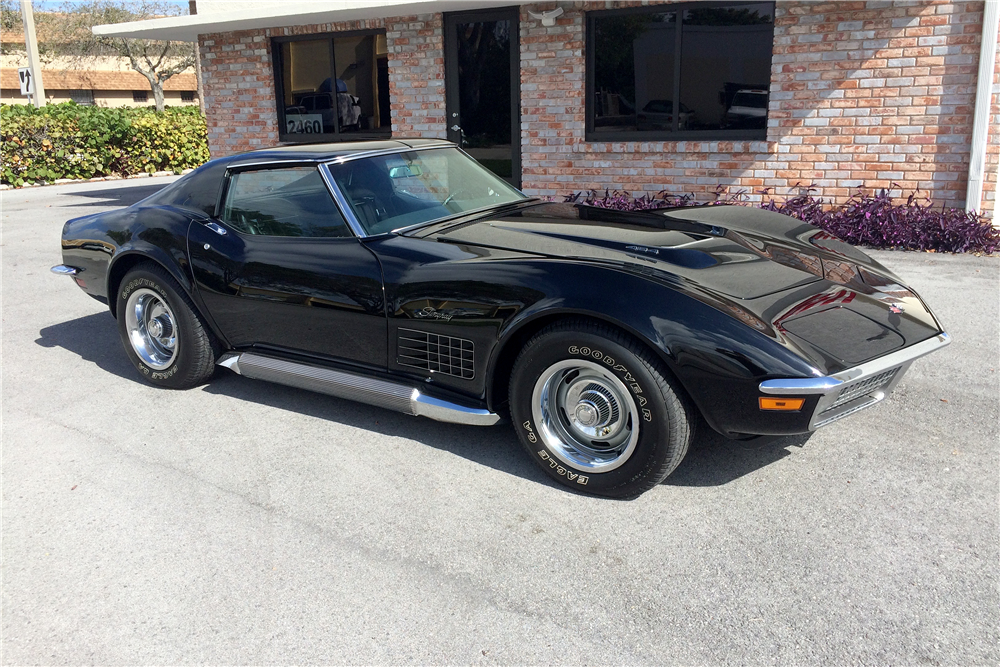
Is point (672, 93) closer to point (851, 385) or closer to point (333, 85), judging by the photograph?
point (333, 85)

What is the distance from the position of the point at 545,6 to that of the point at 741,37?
2448 millimetres

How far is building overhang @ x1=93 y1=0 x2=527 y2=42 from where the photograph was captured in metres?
10.1

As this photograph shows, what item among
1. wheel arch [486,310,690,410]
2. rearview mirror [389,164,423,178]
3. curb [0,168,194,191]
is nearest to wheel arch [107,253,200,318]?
rearview mirror [389,164,423,178]

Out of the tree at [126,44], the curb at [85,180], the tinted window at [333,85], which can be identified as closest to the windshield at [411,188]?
the tinted window at [333,85]

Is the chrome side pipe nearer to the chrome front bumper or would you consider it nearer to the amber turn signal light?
the amber turn signal light

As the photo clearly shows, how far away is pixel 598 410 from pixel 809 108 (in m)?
6.97

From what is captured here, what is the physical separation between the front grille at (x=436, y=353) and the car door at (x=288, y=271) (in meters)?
0.14

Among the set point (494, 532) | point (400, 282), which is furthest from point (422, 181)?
point (494, 532)

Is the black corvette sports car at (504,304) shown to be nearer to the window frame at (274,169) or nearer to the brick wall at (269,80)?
the window frame at (274,169)

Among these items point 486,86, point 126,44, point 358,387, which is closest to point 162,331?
point 358,387

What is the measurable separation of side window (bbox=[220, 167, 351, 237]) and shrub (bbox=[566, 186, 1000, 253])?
201 inches

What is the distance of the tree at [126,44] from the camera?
141ft

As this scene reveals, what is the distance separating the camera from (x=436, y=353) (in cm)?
367

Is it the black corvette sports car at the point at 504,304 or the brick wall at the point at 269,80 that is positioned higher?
the brick wall at the point at 269,80
